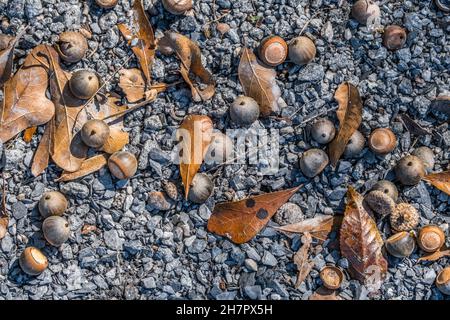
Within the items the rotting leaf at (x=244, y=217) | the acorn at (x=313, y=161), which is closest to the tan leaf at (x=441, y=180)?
the acorn at (x=313, y=161)

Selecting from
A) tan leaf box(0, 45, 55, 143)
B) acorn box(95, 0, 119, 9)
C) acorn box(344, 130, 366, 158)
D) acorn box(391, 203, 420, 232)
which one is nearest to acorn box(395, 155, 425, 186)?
acorn box(391, 203, 420, 232)

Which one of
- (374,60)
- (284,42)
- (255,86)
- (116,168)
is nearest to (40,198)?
(116,168)

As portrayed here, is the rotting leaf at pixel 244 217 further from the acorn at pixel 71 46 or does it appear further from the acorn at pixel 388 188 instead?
the acorn at pixel 71 46

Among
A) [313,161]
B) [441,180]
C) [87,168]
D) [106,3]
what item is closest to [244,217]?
[313,161]

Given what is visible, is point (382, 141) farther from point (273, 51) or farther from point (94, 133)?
point (94, 133)

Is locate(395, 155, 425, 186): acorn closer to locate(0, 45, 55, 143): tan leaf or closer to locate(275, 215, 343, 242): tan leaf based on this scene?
locate(275, 215, 343, 242): tan leaf

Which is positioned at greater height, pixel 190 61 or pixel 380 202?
pixel 190 61
